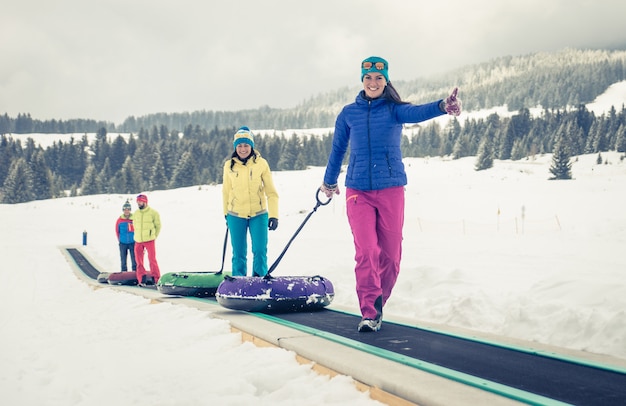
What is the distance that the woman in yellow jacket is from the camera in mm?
6789

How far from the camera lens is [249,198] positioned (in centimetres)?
678

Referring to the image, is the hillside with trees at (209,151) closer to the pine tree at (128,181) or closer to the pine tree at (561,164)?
the pine tree at (128,181)

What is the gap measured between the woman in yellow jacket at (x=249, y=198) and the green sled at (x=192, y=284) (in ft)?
2.62

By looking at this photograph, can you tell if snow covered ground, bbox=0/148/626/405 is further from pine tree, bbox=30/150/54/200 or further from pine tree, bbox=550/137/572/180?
pine tree, bbox=30/150/54/200

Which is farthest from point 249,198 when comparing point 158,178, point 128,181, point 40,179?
point 40,179

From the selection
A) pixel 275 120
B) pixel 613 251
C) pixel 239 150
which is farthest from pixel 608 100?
pixel 239 150

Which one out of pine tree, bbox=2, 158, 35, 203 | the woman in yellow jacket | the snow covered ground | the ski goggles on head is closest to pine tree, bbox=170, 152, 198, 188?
pine tree, bbox=2, 158, 35, 203

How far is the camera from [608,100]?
163 metres

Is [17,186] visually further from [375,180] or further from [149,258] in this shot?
[375,180]

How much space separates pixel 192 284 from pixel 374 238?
402cm

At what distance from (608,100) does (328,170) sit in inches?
7366

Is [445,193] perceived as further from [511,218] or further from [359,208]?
[359,208]

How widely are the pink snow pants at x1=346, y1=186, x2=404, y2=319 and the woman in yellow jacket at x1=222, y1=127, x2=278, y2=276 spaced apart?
8.02ft

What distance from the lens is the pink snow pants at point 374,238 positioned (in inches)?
168
